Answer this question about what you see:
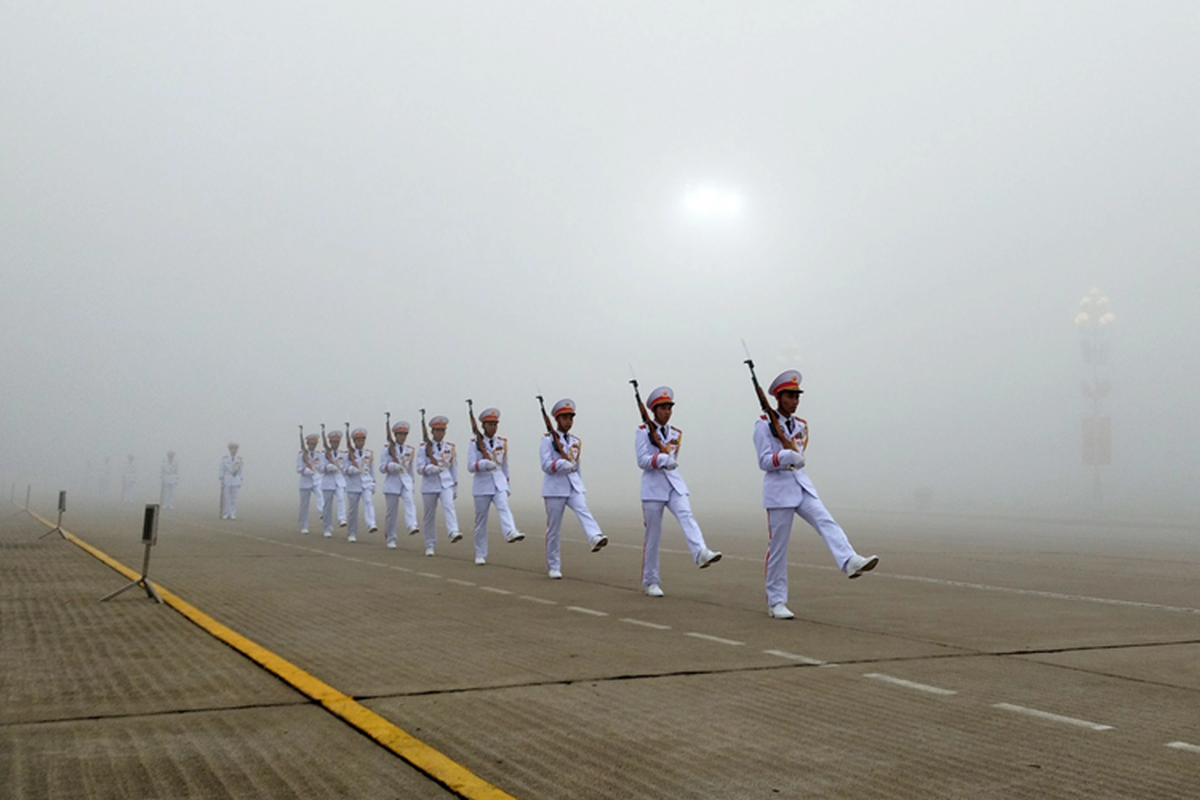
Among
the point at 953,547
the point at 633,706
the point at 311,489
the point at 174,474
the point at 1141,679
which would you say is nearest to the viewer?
the point at 633,706

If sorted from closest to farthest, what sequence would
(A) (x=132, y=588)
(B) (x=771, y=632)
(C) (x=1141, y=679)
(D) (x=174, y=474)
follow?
(C) (x=1141, y=679) < (B) (x=771, y=632) < (A) (x=132, y=588) < (D) (x=174, y=474)

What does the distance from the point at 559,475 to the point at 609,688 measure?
9.23m

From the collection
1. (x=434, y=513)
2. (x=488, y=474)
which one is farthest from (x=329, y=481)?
(x=488, y=474)

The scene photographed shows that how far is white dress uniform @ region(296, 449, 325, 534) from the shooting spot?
29252 millimetres

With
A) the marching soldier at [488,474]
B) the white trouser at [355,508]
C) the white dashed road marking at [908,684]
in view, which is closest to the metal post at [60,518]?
the white trouser at [355,508]

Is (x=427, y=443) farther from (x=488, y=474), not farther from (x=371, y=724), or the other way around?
(x=371, y=724)

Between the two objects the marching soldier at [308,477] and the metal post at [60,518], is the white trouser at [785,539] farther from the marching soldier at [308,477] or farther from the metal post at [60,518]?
the marching soldier at [308,477]

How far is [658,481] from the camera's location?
13.8 m

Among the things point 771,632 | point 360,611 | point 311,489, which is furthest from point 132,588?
point 311,489

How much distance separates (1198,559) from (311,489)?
20912 mm

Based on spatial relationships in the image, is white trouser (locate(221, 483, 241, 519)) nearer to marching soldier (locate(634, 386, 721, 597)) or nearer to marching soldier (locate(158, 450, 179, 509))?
marching soldier (locate(158, 450, 179, 509))

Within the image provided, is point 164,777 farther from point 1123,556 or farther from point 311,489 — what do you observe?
point 311,489

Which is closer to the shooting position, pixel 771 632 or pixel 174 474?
pixel 771 632

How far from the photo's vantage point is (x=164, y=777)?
15.8ft
